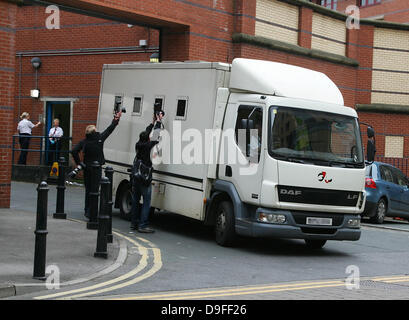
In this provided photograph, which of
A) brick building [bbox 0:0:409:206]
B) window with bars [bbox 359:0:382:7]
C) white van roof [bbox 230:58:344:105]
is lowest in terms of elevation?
white van roof [bbox 230:58:344:105]

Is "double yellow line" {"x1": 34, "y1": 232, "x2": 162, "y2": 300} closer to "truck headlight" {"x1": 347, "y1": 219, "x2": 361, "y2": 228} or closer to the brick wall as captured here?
"truck headlight" {"x1": 347, "y1": 219, "x2": 361, "y2": 228}

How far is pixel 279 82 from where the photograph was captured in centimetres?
1167

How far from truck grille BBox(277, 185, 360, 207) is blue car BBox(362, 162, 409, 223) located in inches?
243

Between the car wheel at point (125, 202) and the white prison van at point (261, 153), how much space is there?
1538 mm

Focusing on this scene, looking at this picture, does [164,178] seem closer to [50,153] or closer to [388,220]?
[388,220]

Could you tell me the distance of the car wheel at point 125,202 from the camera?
14641 millimetres

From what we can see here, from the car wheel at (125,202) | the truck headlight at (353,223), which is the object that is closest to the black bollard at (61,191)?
the car wheel at (125,202)

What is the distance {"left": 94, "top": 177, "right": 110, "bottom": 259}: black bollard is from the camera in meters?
10.1

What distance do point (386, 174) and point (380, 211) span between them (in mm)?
1111

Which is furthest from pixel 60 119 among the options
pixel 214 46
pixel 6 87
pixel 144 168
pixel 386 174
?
pixel 144 168

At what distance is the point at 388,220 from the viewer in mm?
20141

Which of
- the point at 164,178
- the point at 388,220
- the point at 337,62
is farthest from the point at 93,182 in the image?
the point at 337,62

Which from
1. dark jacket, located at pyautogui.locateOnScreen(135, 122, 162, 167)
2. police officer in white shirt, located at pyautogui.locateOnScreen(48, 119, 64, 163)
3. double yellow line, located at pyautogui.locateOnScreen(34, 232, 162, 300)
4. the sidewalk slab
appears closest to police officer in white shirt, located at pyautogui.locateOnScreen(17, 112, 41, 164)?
police officer in white shirt, located at pyautogui.locateOnScreen(48, 119, 64, 163)

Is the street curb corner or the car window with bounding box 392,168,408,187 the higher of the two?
the car window with bounding box 392,168,408,187
